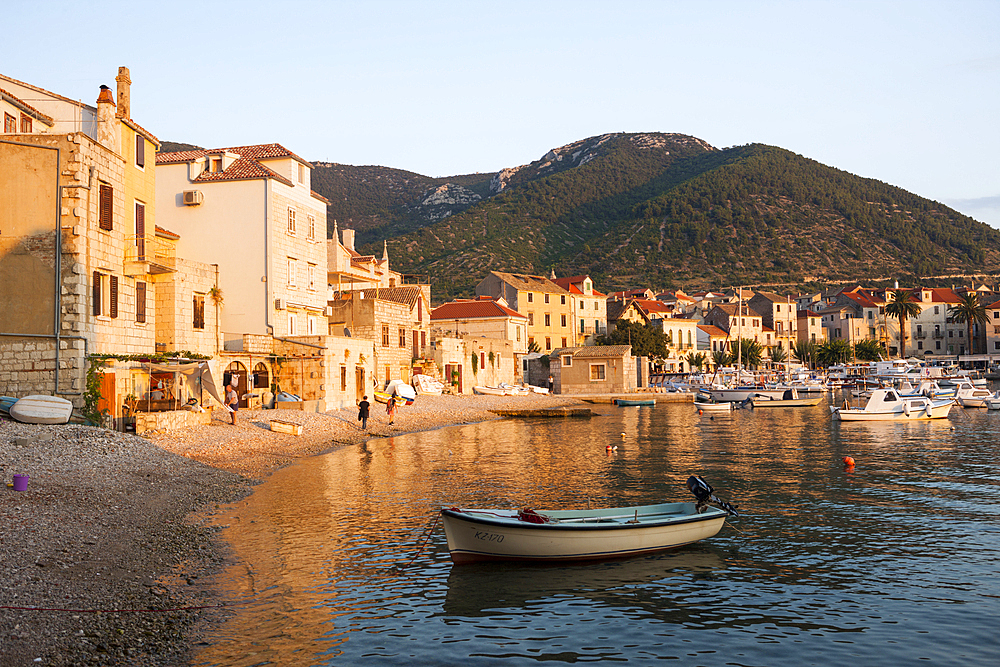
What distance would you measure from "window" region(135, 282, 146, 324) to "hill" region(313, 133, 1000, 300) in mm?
104939

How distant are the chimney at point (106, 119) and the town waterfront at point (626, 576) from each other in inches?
631

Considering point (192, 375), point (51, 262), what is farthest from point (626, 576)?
point (192, 375)

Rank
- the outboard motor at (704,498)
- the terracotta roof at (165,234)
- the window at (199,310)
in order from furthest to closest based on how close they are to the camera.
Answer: the terracotta roof at (165,234), the window at (199,310), the outboard motor at (704,498)

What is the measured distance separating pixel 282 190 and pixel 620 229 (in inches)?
5106

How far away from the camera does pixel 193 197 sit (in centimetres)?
4525

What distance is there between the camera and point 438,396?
6266cm

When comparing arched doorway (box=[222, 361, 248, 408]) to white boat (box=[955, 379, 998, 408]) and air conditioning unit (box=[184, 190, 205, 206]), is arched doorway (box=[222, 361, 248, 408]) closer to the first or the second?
air conditioning unit (box=[184, 190, 205, 206])

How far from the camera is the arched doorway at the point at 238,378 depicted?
4078cm

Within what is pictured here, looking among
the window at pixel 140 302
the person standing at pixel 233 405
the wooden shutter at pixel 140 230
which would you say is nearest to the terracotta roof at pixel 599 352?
the person standing at pixel 233 405

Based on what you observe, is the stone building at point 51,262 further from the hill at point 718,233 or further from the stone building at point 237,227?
the hill at point 718,233

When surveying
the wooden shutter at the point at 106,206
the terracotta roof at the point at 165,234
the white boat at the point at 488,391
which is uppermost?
the terracotta roof at the point at 165,234

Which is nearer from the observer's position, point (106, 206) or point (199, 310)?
point (106, 206)

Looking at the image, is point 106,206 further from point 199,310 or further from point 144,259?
point 199,310

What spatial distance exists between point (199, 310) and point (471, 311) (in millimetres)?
48283
